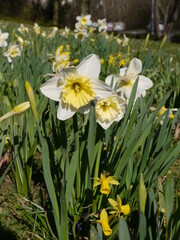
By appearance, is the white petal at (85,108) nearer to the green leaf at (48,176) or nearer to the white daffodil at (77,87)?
the white daffodil at (77,87)

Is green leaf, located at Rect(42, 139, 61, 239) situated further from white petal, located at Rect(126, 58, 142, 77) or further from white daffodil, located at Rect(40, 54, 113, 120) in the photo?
white petal, located at Rect(126, 58, 142, 77)

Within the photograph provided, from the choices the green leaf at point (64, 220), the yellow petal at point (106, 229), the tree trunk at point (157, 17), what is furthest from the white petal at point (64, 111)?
the tree trunk at point (157, 17)

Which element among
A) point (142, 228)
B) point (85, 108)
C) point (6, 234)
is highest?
point (85, 108)

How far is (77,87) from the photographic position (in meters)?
0.98

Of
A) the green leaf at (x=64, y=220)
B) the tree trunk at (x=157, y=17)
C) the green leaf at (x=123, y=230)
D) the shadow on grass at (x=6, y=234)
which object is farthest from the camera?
the tree trunk at (x=157, y=17)

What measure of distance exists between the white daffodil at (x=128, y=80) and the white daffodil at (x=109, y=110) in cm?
10

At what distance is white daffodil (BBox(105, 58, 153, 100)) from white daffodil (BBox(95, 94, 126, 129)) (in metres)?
0.10

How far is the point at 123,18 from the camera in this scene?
1084 inches

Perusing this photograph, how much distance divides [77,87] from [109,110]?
5.1 inches

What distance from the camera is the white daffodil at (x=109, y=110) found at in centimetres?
101

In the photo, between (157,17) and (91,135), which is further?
(157,17)

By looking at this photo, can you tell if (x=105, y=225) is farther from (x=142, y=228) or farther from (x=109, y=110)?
(x=109, y=110)

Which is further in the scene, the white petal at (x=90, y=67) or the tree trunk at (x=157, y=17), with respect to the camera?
the tree trunk at (x=157, y=17)

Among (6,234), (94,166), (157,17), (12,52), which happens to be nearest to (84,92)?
A: (94,166)
